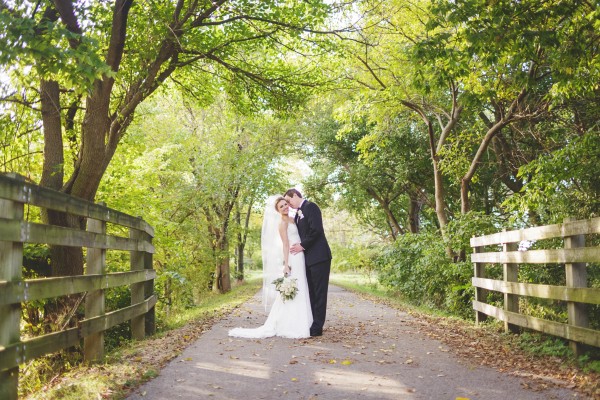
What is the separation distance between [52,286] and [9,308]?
0.69 metres

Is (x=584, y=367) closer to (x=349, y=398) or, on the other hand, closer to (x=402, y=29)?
(x=349, y=398)

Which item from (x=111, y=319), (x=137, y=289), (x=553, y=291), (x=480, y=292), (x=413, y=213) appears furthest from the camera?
(x=413, y=213)

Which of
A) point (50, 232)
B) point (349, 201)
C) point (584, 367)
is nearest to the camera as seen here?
point (50, 232)

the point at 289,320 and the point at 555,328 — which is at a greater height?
the point at 555,328

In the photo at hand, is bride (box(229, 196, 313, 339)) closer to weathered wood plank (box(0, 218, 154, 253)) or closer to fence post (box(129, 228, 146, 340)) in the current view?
fence post (box(129, 228, 146, 340))

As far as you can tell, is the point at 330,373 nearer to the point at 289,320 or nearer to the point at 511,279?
the point at 289,320

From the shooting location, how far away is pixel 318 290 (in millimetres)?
8445

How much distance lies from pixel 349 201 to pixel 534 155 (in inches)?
431

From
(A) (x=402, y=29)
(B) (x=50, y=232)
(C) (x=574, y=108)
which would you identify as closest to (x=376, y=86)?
(A) (x=402, y=29)

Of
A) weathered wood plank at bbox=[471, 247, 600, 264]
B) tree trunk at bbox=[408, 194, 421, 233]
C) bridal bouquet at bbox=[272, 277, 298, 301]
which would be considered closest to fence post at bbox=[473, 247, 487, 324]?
weathered wood plank at bbox=[471, 247, 600, 264]

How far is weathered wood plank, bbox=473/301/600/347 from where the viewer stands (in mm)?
5555

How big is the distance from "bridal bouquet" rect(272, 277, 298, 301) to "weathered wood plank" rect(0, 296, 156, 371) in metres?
2.24

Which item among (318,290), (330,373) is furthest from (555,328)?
(318,290)

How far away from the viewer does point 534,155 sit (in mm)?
17344
